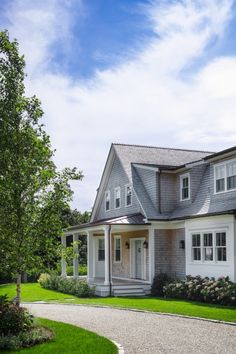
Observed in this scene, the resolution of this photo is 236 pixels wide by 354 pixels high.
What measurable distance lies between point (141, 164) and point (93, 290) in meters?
6.98

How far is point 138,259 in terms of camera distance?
92.8 feet

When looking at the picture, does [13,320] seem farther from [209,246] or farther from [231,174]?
[231,174]

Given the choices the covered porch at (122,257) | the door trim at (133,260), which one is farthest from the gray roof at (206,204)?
the door trim at (133,260)

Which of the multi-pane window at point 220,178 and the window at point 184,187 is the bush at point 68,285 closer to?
the window at point 184,187

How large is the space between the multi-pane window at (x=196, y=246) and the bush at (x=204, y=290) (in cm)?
96

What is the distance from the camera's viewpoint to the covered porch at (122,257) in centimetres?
2481

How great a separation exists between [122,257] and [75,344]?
60.9 ft

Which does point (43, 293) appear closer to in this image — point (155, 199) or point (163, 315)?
point (155, 199)

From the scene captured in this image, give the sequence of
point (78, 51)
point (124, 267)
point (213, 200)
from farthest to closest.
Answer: point (124, 267)
point (213, 200)
point (78, 51)

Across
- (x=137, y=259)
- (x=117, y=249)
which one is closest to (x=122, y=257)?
(x=117, y=249)

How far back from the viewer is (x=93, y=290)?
80.2ft

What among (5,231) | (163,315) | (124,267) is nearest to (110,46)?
(5,231)

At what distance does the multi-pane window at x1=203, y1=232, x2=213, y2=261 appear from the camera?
22.3 metres

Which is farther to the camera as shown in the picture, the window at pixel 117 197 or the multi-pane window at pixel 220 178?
the window at pixel 117 197
